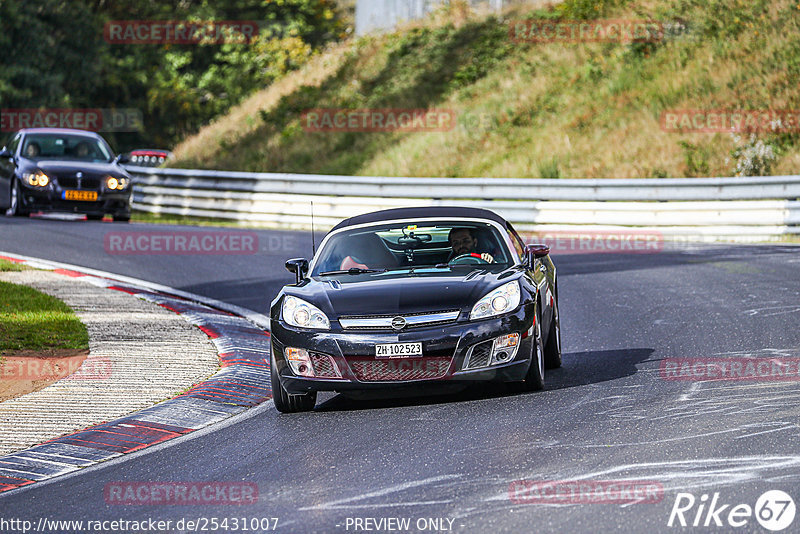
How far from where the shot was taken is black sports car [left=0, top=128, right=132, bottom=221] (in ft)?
76.3

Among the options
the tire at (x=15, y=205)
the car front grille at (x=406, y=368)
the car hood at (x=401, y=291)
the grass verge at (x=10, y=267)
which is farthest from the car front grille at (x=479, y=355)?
the tire at (x=15, y=205)

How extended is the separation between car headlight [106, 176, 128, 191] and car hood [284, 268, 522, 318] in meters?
15.1

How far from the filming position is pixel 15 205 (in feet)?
79.2

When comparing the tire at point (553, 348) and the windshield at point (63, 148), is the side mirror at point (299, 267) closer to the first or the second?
the tire at point (553, 348)

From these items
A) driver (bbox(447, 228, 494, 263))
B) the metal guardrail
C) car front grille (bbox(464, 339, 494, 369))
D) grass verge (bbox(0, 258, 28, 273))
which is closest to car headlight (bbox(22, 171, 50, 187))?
the metal guardrail

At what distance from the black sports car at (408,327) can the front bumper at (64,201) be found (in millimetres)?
14816

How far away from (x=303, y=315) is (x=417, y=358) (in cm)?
92

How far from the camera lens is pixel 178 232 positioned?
22297 millimetres

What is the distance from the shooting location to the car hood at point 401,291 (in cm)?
846

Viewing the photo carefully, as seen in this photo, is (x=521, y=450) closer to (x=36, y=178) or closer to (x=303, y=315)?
(x=303, y=315)

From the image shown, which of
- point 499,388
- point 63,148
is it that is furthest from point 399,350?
point 63,148

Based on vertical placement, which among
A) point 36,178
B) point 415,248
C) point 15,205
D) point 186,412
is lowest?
point 186,412

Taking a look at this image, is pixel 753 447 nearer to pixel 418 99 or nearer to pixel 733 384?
A: pixel 733 384

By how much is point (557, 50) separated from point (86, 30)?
22.7 metres
